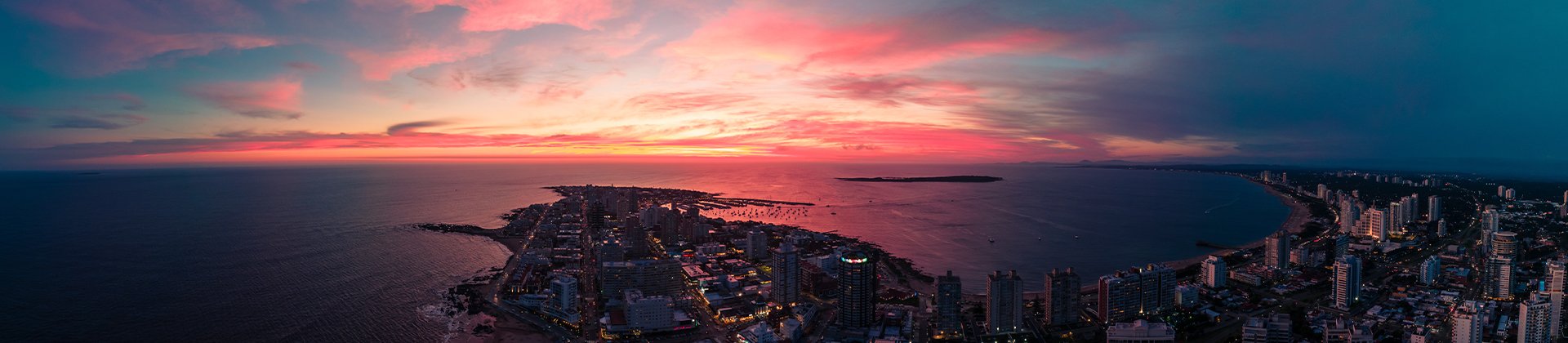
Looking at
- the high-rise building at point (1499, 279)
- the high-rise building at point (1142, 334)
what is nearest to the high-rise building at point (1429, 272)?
the high-rise building at point (1499, 279)

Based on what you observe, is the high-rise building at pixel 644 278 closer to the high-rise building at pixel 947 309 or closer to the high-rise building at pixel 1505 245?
the high-rise building at pixel 947 309

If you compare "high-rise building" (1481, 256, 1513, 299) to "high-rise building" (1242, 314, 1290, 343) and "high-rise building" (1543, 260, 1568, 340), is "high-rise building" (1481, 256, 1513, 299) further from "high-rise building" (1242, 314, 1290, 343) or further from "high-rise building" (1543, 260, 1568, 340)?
"high-rise building" (1242, 314, 1290, 343)

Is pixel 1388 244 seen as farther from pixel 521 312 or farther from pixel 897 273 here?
pixel 521 312

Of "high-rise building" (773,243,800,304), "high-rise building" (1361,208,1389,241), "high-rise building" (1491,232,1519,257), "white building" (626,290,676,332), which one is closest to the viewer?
"white building" (626,290,676,332)

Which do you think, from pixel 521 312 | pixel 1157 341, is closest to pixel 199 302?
pixel 521 312

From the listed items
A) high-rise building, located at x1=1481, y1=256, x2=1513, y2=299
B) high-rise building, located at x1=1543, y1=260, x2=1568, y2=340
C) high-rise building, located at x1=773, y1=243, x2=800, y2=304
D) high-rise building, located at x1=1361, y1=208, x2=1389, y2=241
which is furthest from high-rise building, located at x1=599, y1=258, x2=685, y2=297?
high-rise building, located at x1=1361, y1=208, x2=1389, y2=241
